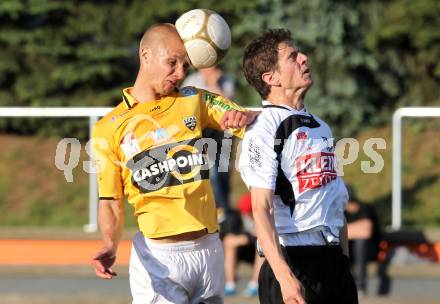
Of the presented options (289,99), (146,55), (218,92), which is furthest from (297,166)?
(218,92)

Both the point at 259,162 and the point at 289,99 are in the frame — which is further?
the point at 289,99

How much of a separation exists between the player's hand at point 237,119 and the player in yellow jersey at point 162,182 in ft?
0.32

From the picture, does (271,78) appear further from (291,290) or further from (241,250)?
(241,250)

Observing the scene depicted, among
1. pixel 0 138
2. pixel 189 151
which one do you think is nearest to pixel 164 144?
pixel 189 151

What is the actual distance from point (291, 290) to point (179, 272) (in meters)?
0.90

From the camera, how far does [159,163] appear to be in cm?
484

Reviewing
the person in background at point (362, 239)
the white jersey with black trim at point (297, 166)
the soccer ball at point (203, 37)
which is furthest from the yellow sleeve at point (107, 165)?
the person in background at point (362, 239)

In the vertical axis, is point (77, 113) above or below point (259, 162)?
above

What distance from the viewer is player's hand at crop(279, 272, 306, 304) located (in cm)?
404

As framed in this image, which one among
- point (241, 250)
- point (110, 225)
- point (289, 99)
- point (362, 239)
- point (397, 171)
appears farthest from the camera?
point (397, 171)

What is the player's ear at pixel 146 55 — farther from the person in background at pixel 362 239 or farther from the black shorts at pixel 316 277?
the person in background at pixel 362 239

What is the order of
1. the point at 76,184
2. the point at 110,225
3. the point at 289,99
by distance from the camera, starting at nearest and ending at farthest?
1. the point at 289,99
2. the point at 110,225
3. the point at 76,184

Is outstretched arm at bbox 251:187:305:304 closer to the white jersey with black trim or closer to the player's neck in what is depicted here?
the white jersey with black trim

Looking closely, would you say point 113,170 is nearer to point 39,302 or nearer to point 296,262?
point 296,262
